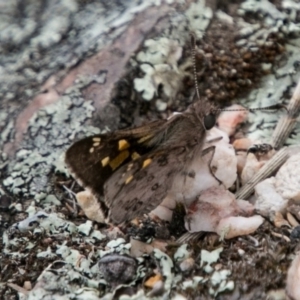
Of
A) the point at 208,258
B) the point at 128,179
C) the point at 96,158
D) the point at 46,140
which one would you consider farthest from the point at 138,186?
the point at 46,140

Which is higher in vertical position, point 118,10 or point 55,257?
point 118,10

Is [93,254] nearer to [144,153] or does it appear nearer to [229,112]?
[144,153]

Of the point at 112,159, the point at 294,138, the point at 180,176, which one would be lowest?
the point at 294,138

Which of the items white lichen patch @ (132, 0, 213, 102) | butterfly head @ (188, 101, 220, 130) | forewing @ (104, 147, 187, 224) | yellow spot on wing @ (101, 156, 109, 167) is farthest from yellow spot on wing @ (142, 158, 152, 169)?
white lichen patch @ (132, 0, 213, 102)

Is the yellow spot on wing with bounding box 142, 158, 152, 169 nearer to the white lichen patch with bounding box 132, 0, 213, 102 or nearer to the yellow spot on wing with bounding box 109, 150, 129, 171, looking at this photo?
the yellow spot on wing with bounding box 109, 150, 129, 171

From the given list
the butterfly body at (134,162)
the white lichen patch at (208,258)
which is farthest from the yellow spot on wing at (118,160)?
the white lichen patch at (208,258)

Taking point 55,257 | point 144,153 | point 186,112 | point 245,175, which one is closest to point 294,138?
point 245,175

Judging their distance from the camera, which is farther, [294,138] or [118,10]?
[118,10]

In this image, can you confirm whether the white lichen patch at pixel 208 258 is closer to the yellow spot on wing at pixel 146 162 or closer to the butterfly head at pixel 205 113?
the yellow spot on wing at pixel 146 162

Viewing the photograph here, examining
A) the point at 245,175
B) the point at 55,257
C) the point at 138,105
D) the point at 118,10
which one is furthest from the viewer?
the point at 118,10
